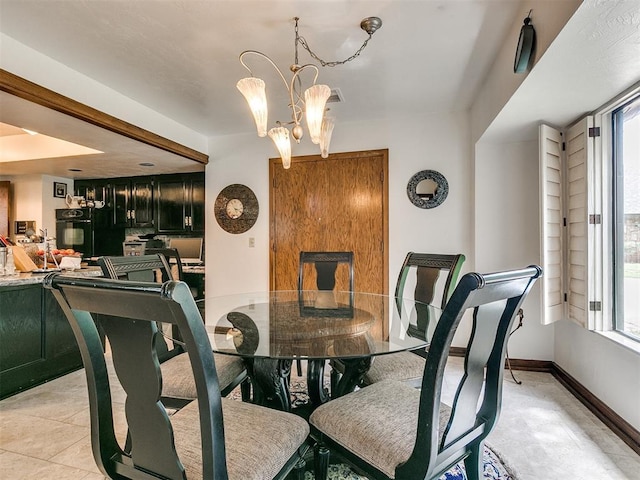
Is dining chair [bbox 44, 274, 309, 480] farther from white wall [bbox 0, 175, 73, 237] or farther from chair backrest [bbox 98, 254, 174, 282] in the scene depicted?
white wall [bbox 0, 175, 73, 237]

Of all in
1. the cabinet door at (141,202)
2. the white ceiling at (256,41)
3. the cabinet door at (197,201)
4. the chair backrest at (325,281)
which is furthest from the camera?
the cabinet door at (141,202)

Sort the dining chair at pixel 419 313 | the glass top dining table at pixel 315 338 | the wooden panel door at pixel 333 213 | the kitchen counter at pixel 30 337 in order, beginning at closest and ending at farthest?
the glass top dining table at pixel 315 338 < the dining chair at pixel 419 313 < the kitchen counter at pixel 30 337 < the wooden panel door at pixel 333 213

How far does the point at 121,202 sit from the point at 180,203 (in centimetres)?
109

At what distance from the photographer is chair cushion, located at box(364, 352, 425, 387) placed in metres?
1.74

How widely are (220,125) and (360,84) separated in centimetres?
172

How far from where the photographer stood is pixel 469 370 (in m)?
1.04

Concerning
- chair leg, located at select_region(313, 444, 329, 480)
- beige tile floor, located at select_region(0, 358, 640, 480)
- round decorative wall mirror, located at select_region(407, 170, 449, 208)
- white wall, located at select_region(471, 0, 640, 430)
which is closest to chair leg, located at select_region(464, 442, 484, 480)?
chair leg, located at select_region(313, 444, 329, 480)

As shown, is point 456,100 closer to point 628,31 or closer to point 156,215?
point 628,31

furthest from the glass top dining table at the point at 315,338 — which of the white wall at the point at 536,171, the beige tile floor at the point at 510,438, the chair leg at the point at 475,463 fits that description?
the white wall at the point at 536,171

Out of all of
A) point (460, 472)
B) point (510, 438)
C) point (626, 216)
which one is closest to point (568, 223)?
point (626, 216)

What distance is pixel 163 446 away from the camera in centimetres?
91

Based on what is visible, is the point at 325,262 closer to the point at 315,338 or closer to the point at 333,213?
the point at 333,213

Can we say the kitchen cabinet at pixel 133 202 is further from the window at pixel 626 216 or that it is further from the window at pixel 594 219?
the window at pixel 626 216

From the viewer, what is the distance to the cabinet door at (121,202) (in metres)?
5.16
